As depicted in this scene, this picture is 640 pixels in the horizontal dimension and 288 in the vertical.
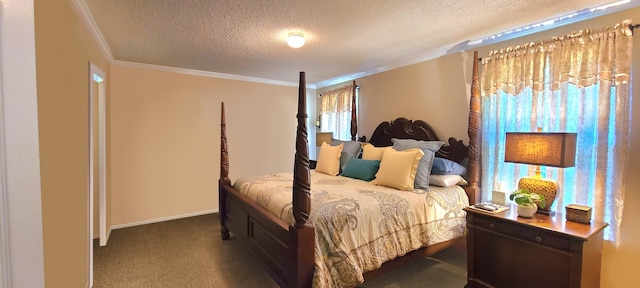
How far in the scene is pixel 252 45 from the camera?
312 cm

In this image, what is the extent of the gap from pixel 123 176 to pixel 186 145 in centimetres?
90

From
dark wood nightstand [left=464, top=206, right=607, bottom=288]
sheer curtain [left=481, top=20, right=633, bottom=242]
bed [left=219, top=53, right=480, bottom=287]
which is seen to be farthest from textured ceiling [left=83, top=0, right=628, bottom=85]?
dark wood nightstand [left=464, top=206, right=607, bottom=288]

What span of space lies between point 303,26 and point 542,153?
220 centimetres

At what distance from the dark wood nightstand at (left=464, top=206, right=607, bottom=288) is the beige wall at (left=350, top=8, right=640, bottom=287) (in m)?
0.28

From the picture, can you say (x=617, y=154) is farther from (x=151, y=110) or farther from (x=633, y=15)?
(x=151, y=110)

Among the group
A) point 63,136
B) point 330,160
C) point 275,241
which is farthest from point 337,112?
point 63,136

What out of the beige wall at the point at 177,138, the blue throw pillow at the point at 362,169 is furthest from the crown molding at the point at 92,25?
the blue throw pillow at the point at 362,169

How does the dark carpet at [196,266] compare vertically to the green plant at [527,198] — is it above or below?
below

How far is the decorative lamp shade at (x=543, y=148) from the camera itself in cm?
200

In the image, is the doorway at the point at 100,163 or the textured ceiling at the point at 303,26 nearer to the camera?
the textured ceiling at the point at 303,26

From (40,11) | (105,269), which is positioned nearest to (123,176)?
(105,269)

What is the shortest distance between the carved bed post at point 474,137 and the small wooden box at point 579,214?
801 mm

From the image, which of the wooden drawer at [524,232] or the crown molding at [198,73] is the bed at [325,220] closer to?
the wooden drawer at [524,232]

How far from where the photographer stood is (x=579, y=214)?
203cm
